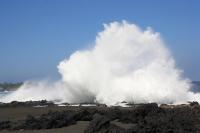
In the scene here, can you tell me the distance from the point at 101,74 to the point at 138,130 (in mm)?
20316

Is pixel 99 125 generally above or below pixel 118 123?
below

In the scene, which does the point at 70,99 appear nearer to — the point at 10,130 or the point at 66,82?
the point at 66,82

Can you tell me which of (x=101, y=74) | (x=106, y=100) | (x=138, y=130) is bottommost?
(x=138, y=130)

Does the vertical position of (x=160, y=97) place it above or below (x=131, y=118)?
above

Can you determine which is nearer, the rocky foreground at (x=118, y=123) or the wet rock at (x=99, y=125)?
the rocky foreground at (x=118, y=123)

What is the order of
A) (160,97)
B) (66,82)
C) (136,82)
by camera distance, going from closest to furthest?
1. (160,97)
2. (136,82)
3. (66,82)

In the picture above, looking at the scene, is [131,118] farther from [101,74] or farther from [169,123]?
[101,74]

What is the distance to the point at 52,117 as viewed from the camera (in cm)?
1406

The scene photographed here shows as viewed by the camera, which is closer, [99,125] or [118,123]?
[99,125]

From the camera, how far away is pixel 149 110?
14016 mm

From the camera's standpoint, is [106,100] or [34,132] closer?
[34,132]

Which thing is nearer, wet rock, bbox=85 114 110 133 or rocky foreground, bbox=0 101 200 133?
rocky foreground, bbox=0 101 200 133

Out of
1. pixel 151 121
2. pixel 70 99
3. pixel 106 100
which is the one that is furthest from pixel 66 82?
pixel 151 121

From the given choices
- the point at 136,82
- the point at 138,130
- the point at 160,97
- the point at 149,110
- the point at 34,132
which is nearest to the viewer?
the point at 138,130
